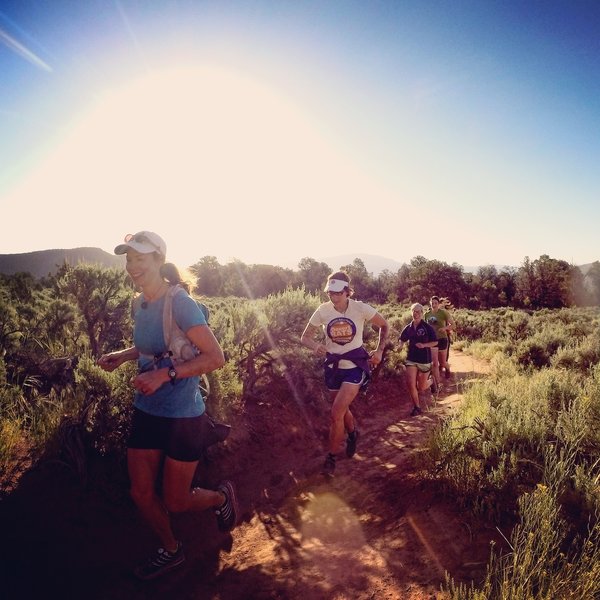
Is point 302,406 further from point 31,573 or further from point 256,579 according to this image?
point 31,573

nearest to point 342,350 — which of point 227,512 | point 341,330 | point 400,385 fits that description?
point 341,330

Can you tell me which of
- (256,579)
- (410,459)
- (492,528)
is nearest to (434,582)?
(492,528)

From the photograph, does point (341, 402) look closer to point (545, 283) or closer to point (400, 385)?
point (400, 385)

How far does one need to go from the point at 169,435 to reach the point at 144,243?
1469mm

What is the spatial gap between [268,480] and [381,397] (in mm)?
4097

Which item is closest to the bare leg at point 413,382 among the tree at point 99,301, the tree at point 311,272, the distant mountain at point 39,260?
→ the tree at point 99,301

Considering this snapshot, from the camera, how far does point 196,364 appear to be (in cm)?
256

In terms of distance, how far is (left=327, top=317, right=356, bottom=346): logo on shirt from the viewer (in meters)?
4.71

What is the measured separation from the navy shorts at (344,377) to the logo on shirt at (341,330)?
1.17ft

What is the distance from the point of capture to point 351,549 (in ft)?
10.6

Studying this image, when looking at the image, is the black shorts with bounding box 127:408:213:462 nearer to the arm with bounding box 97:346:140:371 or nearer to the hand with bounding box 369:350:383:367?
the arm with bounding box 97:346:140:371

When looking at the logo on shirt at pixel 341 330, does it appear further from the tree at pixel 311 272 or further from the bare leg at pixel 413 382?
the tree at pixel 311 272

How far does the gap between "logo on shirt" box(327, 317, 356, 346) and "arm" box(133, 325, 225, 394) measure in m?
2.30

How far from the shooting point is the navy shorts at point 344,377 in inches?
185
